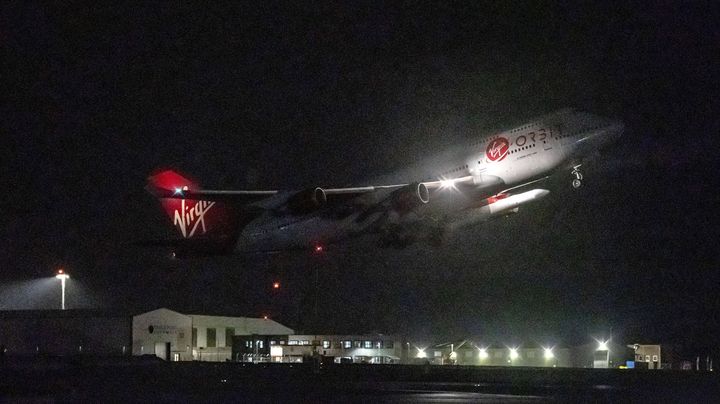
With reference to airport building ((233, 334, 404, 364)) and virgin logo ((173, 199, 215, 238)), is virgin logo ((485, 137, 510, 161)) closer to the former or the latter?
virgin logo ((173, 199, 215, 238))

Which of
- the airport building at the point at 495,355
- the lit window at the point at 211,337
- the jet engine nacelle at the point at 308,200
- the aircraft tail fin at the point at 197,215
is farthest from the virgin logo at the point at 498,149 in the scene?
the lit window at the point at 211,337

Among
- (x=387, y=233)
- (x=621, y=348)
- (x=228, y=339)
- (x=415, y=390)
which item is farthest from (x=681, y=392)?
(x=228, y=339)

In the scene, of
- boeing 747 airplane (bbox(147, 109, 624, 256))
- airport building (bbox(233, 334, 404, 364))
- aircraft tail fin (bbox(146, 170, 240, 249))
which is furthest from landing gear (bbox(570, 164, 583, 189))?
airport building (bbox(233, 334, 404, 364))

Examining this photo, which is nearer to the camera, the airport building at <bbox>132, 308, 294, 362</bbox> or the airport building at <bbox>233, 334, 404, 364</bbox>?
the airport building at <bbox>132, 308, 294, 362</bbox>

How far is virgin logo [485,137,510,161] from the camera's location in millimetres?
51625

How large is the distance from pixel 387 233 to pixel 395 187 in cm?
298

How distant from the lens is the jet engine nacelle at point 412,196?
53.1 m

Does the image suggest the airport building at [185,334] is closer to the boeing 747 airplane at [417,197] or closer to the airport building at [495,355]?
the airport building at [495,355]

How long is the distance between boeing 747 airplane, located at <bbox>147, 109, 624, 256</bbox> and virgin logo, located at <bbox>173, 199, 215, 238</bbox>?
0.36m

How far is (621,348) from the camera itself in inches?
3469

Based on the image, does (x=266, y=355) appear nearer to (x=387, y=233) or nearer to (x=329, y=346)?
(x=329, y=346)

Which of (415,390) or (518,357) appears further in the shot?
(518,357)

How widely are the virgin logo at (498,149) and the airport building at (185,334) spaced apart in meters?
42.9

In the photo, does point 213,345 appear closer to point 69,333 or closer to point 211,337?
point 211,337
